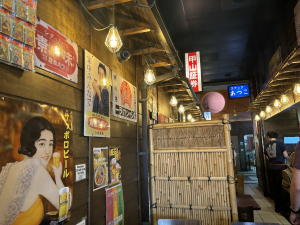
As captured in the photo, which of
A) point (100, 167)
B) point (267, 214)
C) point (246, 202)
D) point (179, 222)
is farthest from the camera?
point (267, 214)

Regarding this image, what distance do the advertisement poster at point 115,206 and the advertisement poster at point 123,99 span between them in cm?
99

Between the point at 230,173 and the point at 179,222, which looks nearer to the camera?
the point at 179,222

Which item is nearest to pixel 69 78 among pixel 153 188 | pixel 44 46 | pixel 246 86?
pixel 44 46

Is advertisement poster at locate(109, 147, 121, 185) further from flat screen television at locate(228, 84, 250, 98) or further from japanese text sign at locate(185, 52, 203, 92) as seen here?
→ flat screen television at locate(228, 84, 250, 98)

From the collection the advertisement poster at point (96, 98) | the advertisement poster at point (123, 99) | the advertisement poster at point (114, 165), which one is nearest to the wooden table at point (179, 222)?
the advertisement poster at point (114, 165)

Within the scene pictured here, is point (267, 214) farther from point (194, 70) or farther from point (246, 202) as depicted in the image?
point (194, 70)

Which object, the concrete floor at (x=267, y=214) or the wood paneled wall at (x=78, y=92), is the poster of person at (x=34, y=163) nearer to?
the wood paneled wall at (x=78, y=92)

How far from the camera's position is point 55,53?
1913 millimetres

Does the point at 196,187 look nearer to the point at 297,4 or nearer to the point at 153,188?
the point at 153,188

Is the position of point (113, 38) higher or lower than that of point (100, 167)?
higher

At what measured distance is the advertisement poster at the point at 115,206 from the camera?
2.65 m

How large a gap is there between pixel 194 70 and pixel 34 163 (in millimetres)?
5760

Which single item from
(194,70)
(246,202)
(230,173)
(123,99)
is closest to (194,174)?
(230,173)

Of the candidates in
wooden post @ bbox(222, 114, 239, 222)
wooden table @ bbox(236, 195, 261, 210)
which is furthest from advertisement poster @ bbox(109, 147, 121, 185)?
wooden table @ bbox(236, 195, 261, 210)
